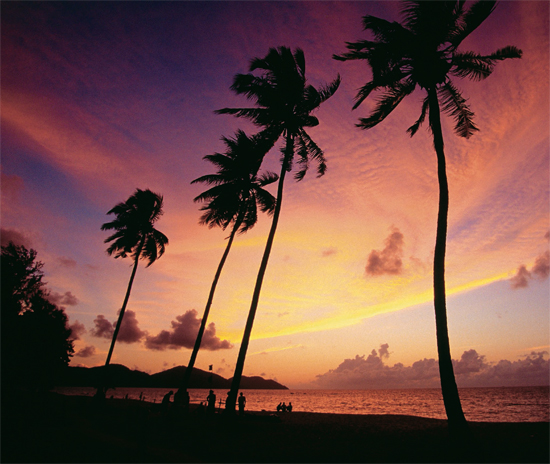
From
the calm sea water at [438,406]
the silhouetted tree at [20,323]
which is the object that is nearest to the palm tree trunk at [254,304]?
the silhouetted tree at [20,323]

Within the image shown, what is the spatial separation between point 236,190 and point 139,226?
44.0ft

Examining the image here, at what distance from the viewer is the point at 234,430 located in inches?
479

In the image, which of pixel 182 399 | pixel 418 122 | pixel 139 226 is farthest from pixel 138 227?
pixel 418 122

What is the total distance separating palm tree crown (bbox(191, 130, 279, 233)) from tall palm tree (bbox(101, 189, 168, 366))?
9.32m

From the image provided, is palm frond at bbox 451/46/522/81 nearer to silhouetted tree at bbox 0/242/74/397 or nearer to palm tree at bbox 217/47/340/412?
palm tree at bbox 217/47/340/412

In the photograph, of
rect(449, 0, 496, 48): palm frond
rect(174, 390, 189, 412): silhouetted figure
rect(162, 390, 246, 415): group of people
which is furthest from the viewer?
rect(174, 390, 189, 412): silhouetted figure

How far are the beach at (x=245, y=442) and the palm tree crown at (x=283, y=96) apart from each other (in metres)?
13.6

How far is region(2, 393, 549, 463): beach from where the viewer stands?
8.44 m

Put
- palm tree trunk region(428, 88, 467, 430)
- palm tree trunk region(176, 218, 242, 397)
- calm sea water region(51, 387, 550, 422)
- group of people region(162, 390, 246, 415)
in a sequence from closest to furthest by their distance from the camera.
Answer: palm tree trunk region(428, 88, 467, 430), group of people region(162, 390, 246, 415), palm tree trunk region(176, 218, 242, 397), calm sea water region(51, 387, 550, 422)

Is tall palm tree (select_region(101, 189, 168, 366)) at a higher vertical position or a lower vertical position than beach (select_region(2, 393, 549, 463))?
higher

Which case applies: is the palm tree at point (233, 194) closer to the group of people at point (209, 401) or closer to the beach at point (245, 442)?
the group of people at point (209, 401)

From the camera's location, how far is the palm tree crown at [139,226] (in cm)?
2841

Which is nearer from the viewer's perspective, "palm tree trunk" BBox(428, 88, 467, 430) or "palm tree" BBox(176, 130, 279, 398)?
"palm tree trunk" BBox(428, 88, 467, 430)

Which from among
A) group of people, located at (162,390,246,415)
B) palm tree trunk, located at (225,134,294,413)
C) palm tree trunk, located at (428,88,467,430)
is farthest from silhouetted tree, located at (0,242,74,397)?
palm tree trunk, located at (428,88,467,430)
